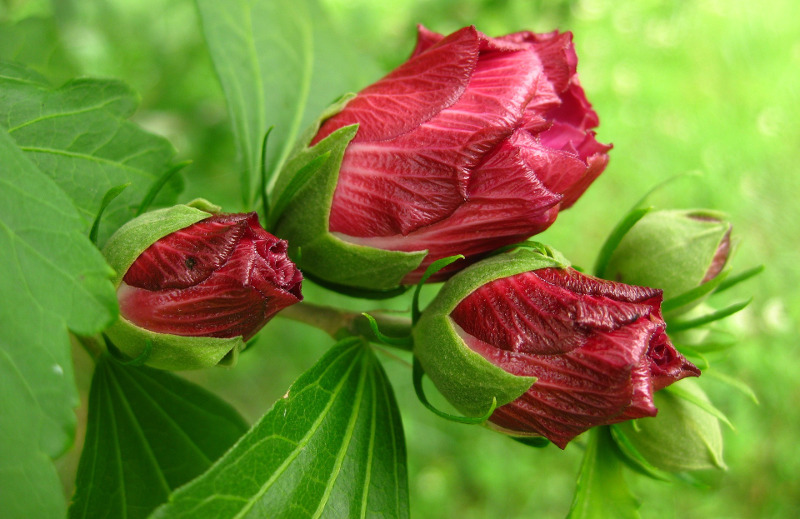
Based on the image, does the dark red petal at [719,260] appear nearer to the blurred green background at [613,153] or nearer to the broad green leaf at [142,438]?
the blurred green background at [613,153]

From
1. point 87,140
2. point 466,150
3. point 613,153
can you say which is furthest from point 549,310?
point 613,153

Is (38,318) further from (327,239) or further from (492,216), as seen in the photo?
(492,216)

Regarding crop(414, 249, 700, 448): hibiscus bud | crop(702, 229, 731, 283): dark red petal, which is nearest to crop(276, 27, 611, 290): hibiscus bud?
crop(414, 249, 700, 448): hibiscus bud

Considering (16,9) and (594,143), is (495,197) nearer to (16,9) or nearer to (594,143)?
(594,143)

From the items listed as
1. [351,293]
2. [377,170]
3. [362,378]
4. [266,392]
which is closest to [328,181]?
[377,170]

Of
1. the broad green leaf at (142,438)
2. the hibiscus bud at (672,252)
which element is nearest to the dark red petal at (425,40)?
the hibiscus bud at (672,252)

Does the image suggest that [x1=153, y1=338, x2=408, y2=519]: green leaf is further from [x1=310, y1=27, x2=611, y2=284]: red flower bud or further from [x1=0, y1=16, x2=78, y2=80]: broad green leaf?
[x1=0, y1=16, x2=78, y2=80]: broad green leaf
